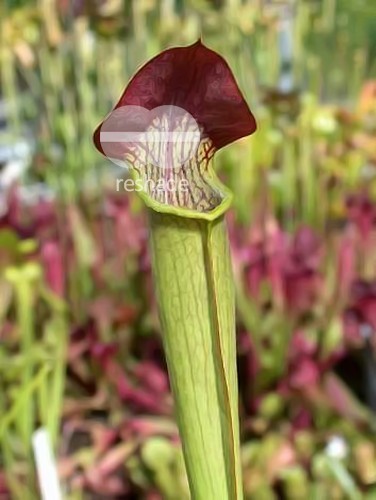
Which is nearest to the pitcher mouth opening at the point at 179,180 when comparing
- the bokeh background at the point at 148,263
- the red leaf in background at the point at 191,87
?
the red leaf in background at the point at 191,87

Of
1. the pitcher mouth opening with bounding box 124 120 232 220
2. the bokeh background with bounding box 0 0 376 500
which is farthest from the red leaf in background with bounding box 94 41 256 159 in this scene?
the bokeh background with bounding box 0 0 376 500

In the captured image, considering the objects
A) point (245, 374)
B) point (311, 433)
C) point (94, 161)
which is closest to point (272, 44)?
point (94, 161)

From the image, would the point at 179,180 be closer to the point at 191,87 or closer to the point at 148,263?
the point at 191,87

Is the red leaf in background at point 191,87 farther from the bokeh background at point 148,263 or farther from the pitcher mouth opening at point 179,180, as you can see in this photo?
the bokeh background at point 148,263

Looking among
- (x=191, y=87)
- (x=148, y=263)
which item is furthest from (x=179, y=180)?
(x=148, y=263)

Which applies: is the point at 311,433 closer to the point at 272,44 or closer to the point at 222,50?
the point at 222,50
